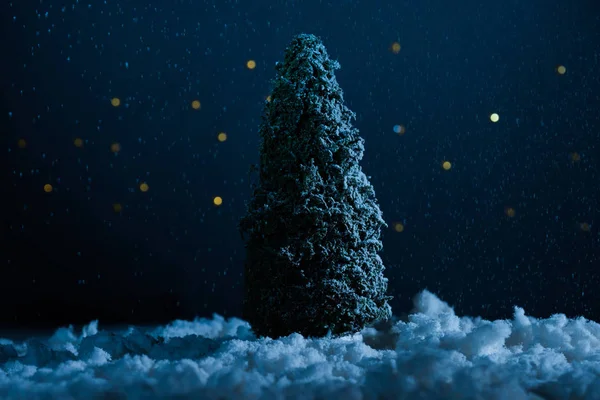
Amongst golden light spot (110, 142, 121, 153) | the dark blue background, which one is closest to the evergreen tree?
the dark blue background

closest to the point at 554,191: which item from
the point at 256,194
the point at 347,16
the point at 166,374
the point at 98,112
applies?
the point at 347,16

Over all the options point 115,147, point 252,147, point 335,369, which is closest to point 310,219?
point 335,369

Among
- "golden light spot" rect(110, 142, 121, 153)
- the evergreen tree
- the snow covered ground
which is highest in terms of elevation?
"golden light spot" rect(110, 142, 121, 153)

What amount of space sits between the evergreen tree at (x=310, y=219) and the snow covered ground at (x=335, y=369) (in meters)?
0.28

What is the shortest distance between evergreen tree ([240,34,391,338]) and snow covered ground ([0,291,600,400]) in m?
0.28

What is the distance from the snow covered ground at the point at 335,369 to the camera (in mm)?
3027

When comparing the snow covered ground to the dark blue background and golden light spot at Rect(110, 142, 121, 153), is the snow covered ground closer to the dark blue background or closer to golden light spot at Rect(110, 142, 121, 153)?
the dark blue background

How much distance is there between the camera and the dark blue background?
23.2 feet

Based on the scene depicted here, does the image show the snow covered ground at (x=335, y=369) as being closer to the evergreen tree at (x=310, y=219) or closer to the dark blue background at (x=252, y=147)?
the evergreen tree at (x=310, y=219)

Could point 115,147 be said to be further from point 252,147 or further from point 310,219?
point 310,219

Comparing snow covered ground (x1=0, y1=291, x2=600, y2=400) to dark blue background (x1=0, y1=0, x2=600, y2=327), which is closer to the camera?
snow covered ground (x1=0, y1=291, x2=600, y2=400)

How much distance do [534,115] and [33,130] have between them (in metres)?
5.66

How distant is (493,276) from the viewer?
743 cm

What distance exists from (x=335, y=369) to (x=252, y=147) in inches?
169
